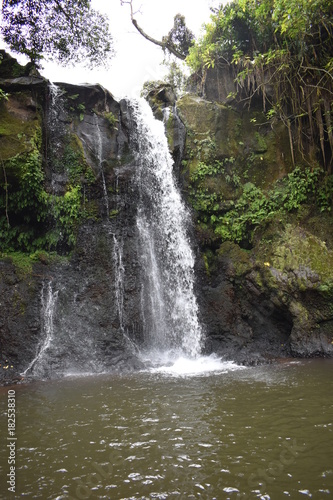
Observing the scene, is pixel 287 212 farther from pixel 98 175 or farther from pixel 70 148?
pixel 70 148

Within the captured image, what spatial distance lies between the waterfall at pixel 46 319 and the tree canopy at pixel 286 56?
25.9 ft

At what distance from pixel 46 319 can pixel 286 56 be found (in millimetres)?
9925

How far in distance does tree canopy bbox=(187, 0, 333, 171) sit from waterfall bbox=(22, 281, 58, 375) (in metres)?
7.88

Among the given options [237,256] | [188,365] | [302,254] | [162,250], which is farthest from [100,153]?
[188,365]

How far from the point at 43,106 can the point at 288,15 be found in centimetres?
734

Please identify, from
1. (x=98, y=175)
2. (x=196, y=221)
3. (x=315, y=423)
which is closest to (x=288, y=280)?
(x=196, y=221)

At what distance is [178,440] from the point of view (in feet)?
11.6

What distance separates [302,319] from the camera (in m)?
8.42

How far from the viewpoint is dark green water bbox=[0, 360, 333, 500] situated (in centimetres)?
268

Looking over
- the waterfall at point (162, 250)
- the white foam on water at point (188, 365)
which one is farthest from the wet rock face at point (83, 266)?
the white foam on water at point (188, 365)

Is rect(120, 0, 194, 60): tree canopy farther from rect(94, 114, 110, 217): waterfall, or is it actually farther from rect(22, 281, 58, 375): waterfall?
rect(22, 281, 58, 375): waterfall

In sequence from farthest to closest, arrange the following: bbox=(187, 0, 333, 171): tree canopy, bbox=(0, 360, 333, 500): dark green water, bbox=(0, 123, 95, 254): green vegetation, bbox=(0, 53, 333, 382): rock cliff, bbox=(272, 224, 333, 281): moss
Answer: bbox=(187, 0, 333, 171): tree canopy → bbox=(272, 224, 333, 281): moss → bbox=(0, 123, 95, 254): green vegetation → bbox=(0, 53, 333, 382): rock cliff → bbox=(0, 360, 333, 500): dark green water

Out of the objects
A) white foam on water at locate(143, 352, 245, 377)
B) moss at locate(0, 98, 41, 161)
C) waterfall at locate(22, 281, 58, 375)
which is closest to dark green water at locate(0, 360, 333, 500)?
white foam on water at locate(143, 352, 245, 377)

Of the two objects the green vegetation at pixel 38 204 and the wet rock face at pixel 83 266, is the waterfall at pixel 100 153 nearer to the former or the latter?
the wet rock face at pixel 83 266
